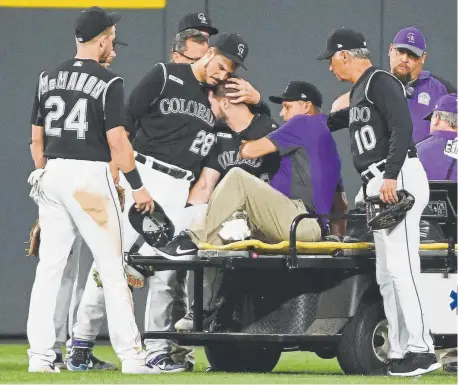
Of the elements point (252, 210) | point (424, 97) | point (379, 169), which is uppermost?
point (424, 97)

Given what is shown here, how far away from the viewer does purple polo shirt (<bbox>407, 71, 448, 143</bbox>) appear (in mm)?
9664

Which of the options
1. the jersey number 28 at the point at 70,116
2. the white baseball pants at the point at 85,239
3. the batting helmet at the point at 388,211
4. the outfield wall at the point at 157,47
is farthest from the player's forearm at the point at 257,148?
the outfield wall at the point at 157,47

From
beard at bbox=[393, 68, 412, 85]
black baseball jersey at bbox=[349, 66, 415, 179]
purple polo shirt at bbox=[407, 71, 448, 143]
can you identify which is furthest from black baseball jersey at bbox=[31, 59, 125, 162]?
purple polo shirt at bbox=[407, 71, 448, 143]

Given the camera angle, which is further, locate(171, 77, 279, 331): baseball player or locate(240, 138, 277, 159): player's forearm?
locate(171, 77, 279, 331): baseball player

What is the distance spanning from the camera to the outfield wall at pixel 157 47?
11.9 meters

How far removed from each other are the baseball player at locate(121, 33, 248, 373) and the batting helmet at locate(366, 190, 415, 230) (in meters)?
1.39

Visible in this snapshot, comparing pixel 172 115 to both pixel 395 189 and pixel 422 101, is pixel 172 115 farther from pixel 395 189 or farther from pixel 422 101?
pixel 422 101

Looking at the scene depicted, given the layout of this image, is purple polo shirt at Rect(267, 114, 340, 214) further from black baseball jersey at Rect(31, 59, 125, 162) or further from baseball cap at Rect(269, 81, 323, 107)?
black baseball jersey at Rect(31, 59, 125, 162)

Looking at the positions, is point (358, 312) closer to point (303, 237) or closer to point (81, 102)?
point (303, 237)

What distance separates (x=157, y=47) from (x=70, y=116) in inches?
166

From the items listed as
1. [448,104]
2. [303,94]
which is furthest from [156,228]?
[448,104]

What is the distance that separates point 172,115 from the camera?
28.3 ft

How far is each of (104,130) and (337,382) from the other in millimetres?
1915

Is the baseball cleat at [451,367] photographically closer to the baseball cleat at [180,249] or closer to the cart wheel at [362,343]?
the cart wheel at [362,343]
